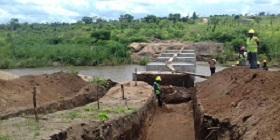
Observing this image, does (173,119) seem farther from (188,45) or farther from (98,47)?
(98,47)

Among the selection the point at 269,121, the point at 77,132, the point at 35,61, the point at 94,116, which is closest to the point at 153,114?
the point at 94,116

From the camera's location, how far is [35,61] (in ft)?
181

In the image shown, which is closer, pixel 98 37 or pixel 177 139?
pixel 177 139

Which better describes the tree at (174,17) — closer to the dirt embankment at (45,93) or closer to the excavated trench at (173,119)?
the excavated trench at (173,119)

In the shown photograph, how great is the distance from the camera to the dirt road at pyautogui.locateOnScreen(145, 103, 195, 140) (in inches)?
726

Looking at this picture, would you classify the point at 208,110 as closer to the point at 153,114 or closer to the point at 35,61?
the point at 153,114

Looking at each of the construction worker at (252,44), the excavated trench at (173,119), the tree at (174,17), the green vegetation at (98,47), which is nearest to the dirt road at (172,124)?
the excavated trench at (173,119)

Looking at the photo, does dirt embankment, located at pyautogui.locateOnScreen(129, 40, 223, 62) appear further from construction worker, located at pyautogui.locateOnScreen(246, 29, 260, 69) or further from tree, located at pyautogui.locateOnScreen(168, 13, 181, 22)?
tree, located at pyautogui.locateOnScreen(168, 13, 181, 22)

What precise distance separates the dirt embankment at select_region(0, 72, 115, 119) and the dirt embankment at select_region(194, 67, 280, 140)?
212 inches

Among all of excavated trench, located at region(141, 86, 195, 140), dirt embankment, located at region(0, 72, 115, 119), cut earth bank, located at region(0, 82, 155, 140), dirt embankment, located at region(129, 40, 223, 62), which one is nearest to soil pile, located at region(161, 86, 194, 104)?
excavated trench, located at region(141, 86, 195, 140)

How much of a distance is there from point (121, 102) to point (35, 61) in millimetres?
38664

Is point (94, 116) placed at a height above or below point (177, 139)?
above

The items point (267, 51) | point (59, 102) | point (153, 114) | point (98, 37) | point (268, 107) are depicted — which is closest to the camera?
point (268, 107)

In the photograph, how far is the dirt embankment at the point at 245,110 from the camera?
10.6 metres
